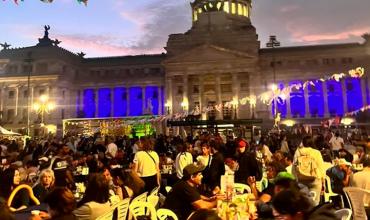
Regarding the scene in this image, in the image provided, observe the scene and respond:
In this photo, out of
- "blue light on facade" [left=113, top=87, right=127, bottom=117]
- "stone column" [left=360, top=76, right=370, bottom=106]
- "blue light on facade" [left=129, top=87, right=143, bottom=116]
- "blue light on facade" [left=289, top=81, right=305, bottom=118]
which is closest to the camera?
"stone column" [left=360, top=76, right=370, bottom=106]

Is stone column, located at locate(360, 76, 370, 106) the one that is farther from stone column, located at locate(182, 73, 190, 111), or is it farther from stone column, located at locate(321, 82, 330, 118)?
stone column, located at locate(182, 73, 190, 111)

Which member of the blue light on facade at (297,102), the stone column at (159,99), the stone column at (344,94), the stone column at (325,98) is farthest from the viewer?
the stone column at (159,99)

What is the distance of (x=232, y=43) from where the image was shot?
59.6 meters

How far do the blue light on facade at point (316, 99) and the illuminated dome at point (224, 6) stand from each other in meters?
26.4

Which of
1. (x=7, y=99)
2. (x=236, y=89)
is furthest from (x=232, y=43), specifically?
(x=7, y=99)

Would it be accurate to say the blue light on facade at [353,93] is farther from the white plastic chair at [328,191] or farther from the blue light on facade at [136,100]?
the white plastic chair at [328,191]

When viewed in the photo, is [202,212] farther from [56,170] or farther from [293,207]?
[56,170]

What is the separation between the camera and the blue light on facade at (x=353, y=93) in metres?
55.9

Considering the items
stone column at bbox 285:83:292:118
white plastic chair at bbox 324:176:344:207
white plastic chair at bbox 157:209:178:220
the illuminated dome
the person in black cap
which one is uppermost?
the illuminated dome

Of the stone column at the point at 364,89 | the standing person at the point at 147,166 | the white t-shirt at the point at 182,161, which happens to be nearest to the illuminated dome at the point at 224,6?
the stone column at the point at 364,89

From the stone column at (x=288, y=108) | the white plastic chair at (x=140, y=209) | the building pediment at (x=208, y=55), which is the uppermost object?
the building pediment at (x=208, y=55)

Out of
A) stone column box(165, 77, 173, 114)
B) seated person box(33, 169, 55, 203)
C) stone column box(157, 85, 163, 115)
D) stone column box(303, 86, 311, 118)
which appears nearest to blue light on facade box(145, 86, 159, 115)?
stone column box(157, 85, 163, 115)

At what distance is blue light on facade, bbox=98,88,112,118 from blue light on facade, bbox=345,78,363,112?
3915 centimetres

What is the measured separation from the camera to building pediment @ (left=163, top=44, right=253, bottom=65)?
5597 cm
